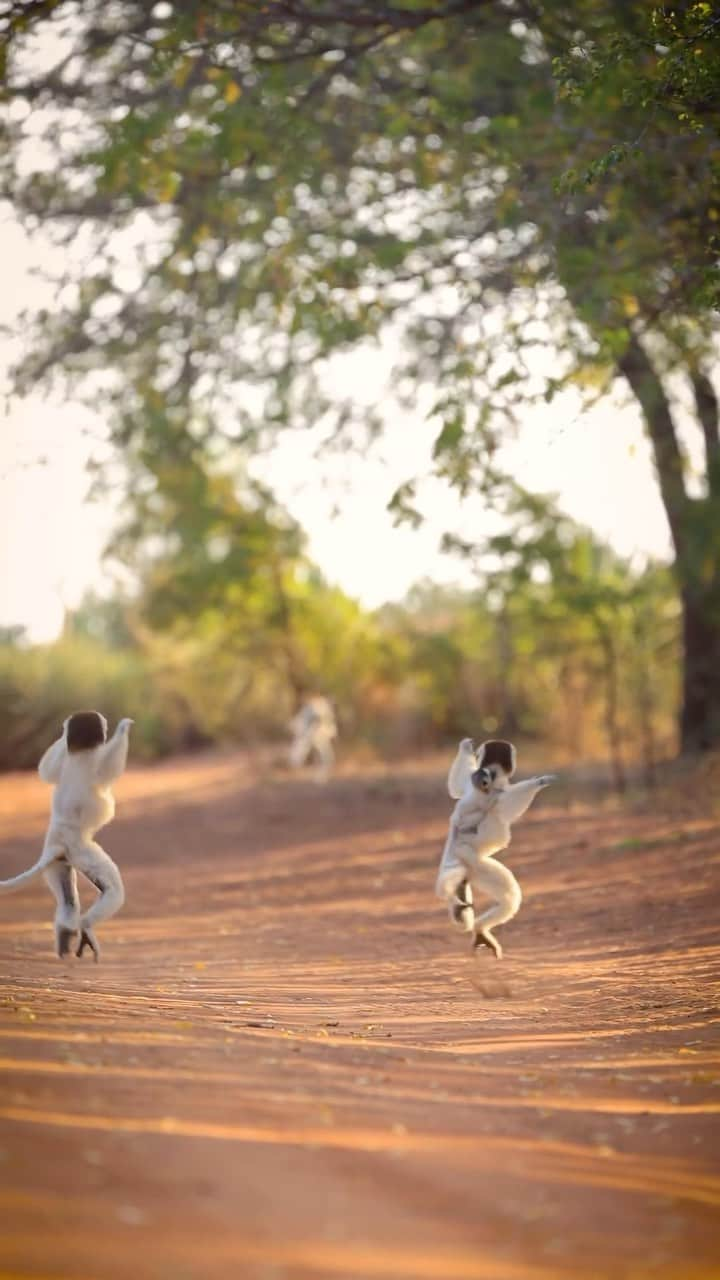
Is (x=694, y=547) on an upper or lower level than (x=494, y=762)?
upper

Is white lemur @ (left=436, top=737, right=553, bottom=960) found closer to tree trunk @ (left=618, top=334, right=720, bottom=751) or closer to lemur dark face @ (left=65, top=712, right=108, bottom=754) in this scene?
lemur dark face @ (left=65, top=712, right=108, bottom=754)

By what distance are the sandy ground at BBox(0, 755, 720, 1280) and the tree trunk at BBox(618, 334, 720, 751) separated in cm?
814

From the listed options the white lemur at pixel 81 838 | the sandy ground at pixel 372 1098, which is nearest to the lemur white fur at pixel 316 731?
the sandy ground at pixel 372 1098

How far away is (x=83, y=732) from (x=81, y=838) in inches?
26.8

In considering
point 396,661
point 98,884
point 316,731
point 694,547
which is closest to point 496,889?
point 98,884

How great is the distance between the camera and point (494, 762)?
8.77 m

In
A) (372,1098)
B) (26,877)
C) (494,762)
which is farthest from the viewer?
(494,762)

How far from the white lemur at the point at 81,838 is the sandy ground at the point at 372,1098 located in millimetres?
445

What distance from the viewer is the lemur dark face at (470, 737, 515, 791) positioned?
8609 mm

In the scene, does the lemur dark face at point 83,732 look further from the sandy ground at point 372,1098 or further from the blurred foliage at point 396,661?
the blurred foliage at point 396,661

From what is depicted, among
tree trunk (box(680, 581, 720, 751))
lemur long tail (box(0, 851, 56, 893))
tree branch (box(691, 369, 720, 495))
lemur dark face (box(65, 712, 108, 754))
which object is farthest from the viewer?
tree trunk (box(680, 581, 720, 751))

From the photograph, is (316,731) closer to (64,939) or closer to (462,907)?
(462,907)

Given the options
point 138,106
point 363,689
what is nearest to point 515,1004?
point 138,106

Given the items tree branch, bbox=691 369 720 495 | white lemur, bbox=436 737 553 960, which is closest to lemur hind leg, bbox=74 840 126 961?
white lemur, bbox=436 737 553 960
